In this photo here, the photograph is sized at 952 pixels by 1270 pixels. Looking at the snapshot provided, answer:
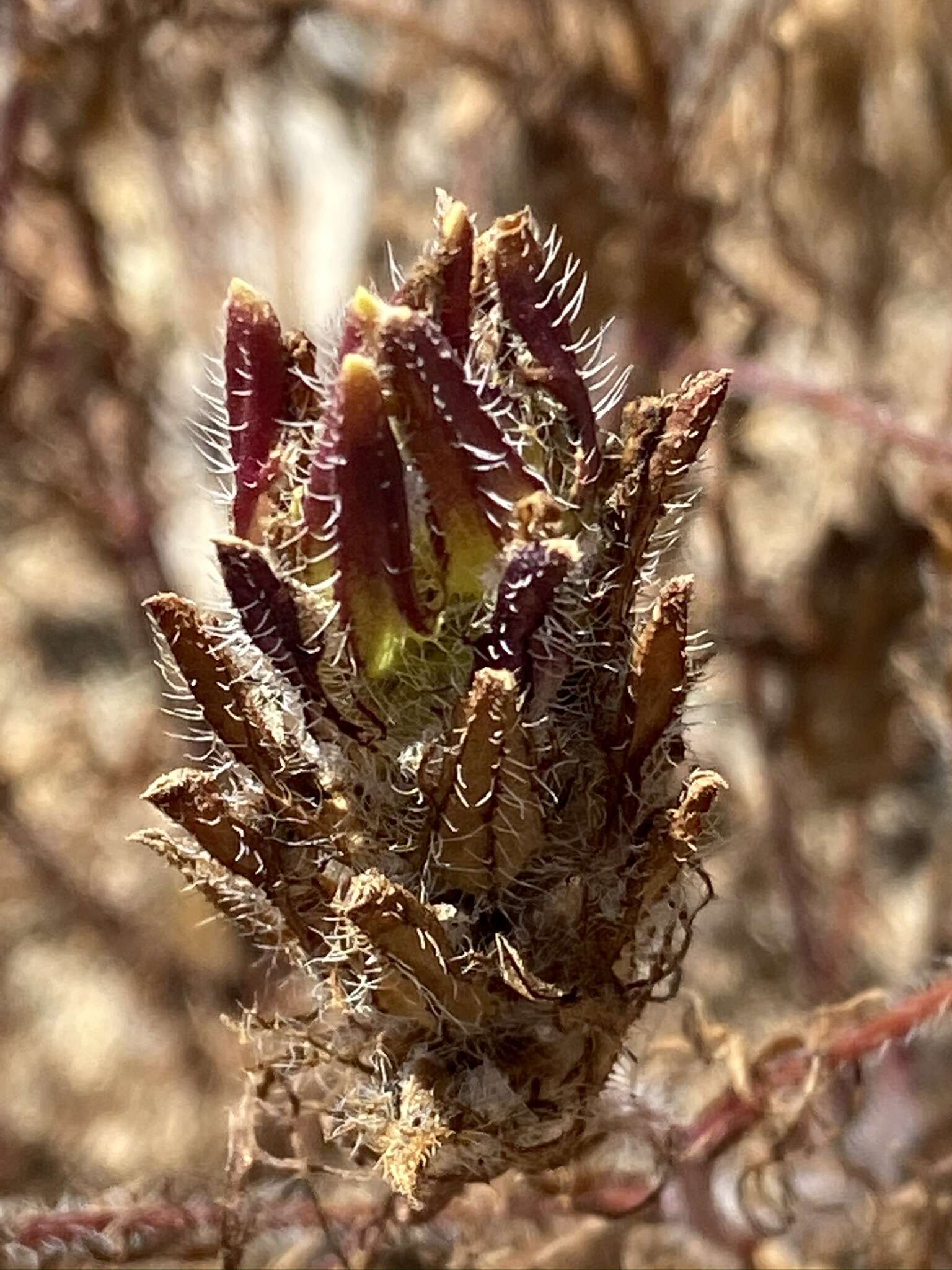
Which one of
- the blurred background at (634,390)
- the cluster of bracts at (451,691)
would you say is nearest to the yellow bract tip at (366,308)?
the cluster of bracts at (451,691)

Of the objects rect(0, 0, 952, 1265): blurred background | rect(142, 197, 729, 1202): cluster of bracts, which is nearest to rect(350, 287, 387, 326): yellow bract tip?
rect(142, 197, 729, 1202): cluster of bracts

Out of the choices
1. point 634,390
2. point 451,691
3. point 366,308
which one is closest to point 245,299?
point 366,308

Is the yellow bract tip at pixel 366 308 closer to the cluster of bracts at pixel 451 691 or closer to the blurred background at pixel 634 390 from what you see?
the cluster of bracts at pixel 451 691

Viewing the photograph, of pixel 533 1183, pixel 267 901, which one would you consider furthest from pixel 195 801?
pixel 533 1183

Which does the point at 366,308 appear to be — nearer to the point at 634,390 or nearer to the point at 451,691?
the point at 451,691

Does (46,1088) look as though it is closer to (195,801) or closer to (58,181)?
(58,181)
